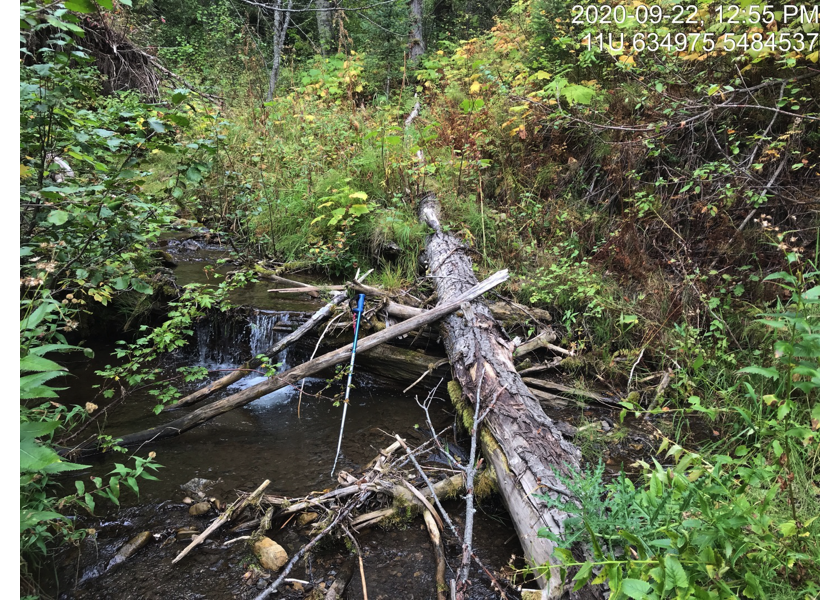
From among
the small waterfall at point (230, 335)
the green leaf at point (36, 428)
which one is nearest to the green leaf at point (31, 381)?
the green leaf at point (36, 428)

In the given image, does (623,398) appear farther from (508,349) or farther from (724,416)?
(508,349)

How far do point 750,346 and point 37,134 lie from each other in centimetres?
513

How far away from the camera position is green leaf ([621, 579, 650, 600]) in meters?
1.40

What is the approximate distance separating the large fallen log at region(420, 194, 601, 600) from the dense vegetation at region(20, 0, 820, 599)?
30 cm

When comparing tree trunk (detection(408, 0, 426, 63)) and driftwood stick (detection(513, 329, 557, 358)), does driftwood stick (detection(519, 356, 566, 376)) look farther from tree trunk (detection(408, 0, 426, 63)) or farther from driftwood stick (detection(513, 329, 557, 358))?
tree trunk (detection(408, 0, 426, 63))

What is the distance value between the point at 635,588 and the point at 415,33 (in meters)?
12.3

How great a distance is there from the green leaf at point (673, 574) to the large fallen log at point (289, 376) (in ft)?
9.27

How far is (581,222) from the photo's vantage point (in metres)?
5.48

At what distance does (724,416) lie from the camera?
347 centimetres

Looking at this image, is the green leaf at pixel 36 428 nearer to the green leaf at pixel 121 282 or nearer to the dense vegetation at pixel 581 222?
the dense vegetation at pixel 581 222

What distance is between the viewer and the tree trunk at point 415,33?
1115cm

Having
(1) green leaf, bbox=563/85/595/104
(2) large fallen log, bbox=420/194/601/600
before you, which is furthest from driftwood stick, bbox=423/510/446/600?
(1) green leaf, bbox=563/85/595/104

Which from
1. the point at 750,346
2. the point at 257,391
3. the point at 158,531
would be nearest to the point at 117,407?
the point at 257,391

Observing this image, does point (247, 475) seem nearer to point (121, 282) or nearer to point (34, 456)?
point (121, 282)
